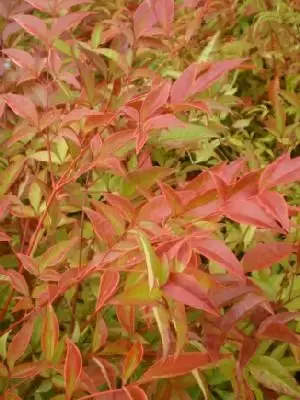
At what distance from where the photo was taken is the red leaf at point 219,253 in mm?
617

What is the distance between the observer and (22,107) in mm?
853

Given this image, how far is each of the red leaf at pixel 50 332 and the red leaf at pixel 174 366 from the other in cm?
11

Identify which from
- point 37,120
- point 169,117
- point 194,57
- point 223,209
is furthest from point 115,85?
point 194,57

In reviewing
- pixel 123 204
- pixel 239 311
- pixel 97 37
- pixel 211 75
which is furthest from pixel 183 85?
pixel 97 37

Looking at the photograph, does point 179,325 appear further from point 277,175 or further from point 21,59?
point 21,59

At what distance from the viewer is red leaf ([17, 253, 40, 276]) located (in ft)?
2.55

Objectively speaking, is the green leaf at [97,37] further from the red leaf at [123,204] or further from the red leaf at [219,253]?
the red leaf at [219,253]

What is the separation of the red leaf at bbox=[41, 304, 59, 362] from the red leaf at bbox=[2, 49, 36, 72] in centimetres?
39

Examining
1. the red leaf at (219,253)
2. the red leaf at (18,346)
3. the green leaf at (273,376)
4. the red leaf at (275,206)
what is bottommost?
the green leaf at (273,376)

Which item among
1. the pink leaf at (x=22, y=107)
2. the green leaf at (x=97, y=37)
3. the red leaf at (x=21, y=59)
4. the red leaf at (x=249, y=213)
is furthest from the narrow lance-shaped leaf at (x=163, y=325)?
the green leaf at (x=97, y=37)

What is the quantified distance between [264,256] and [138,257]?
0.16m

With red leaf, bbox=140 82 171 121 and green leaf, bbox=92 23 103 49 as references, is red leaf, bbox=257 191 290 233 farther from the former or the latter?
green leaf, bbox=92 23 103 49

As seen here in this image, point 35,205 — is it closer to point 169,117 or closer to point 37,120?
point 37,120

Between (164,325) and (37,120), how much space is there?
361mm
